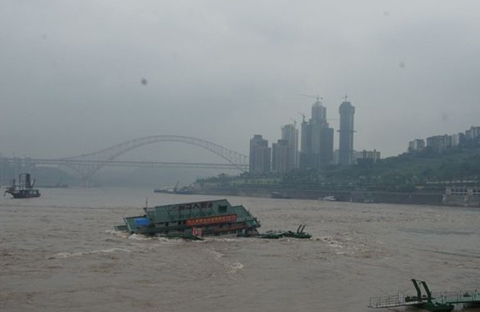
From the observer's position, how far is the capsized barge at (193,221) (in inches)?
1471

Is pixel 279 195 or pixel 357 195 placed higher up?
pixel 357 195

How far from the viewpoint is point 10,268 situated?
24344 millimetres

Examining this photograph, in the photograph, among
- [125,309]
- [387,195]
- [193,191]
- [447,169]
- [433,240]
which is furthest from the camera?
[193,191]

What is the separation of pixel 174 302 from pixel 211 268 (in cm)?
670

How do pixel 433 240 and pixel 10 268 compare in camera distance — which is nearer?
pixel 10 268

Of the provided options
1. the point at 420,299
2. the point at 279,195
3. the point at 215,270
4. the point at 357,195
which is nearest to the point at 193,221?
the point at 215,270

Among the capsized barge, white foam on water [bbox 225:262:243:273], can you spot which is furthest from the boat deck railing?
the capsized barge

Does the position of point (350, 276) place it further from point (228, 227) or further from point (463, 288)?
point (228, 227)

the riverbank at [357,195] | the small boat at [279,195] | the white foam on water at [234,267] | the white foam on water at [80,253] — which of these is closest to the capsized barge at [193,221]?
the white foam on water at [80,253]

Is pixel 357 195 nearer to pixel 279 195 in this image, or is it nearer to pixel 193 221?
pixel 279 195

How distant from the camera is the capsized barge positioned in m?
37.4

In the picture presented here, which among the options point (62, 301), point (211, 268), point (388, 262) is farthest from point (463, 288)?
point (62, 301)

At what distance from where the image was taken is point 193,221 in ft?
123

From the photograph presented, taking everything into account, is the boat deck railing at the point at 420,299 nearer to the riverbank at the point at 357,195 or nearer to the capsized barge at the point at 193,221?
the capsized barge at the point at 193,221
